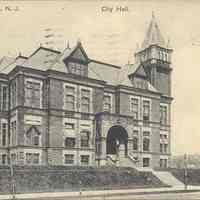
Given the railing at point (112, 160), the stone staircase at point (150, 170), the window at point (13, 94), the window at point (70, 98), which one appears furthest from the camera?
the railing at point (112, 160)

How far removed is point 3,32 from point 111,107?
12.7 metres

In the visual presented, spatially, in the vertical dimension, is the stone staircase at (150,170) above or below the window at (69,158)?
below

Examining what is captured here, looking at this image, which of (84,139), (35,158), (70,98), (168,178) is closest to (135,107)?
(84,139)

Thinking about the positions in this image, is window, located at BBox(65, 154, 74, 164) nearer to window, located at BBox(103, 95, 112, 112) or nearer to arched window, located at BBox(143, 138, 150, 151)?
window, located at BBox(103, 95, 112, 112)

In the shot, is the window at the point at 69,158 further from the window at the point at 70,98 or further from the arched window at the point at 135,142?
the arched window at the point at 135,142

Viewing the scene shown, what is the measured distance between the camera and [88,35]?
15.4 m

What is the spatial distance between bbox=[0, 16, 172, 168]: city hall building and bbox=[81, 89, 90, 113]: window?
58 mm

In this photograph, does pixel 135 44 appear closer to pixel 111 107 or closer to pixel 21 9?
pixel 21 9

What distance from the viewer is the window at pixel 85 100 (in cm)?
2434

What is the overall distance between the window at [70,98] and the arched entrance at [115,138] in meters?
3.30

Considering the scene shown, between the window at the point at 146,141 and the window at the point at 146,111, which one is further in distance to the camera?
the window at the point at 146,111

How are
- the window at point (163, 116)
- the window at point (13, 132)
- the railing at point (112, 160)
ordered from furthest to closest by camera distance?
the window at point (163, 116) → the railing at point (112, 160) → the window at point (13, 132)

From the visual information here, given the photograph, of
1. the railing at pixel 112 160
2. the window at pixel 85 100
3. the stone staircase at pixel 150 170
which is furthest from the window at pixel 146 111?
the window at pixel 85 100

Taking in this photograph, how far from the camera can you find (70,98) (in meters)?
23.9
